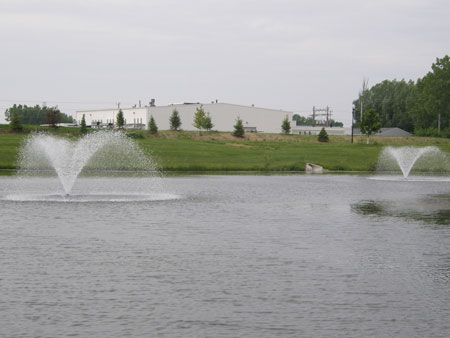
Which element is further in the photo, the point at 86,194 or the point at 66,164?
the point at 66,164

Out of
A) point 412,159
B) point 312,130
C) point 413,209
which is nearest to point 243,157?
point 412,159

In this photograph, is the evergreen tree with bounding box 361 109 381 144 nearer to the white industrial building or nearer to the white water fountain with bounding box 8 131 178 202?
the white industrial building

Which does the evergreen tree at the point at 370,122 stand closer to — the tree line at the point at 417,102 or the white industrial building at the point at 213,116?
the tree line at the point at 417,102

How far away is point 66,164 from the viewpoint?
6344 centimetres

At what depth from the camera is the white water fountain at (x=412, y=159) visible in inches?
2899

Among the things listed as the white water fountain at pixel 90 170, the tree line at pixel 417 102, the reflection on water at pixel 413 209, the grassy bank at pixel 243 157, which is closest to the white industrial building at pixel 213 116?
the tree line at pixel 417 102

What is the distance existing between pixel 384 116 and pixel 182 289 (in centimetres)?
16880

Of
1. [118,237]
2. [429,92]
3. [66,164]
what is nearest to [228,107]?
[429,92]

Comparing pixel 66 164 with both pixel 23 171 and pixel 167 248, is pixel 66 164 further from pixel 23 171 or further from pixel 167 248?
pixel 167 248

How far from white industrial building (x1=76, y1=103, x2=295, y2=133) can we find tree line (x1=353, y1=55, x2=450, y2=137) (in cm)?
2241

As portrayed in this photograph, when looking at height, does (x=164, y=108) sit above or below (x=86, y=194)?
above

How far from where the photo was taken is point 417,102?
14900 cm

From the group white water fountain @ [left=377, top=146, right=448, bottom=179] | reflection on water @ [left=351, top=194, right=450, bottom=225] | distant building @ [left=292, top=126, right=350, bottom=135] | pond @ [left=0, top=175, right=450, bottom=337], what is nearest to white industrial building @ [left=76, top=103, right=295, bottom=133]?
distant building @ [left=292, top=126, right=350, bottom=135]

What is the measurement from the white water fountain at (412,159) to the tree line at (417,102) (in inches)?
1425
